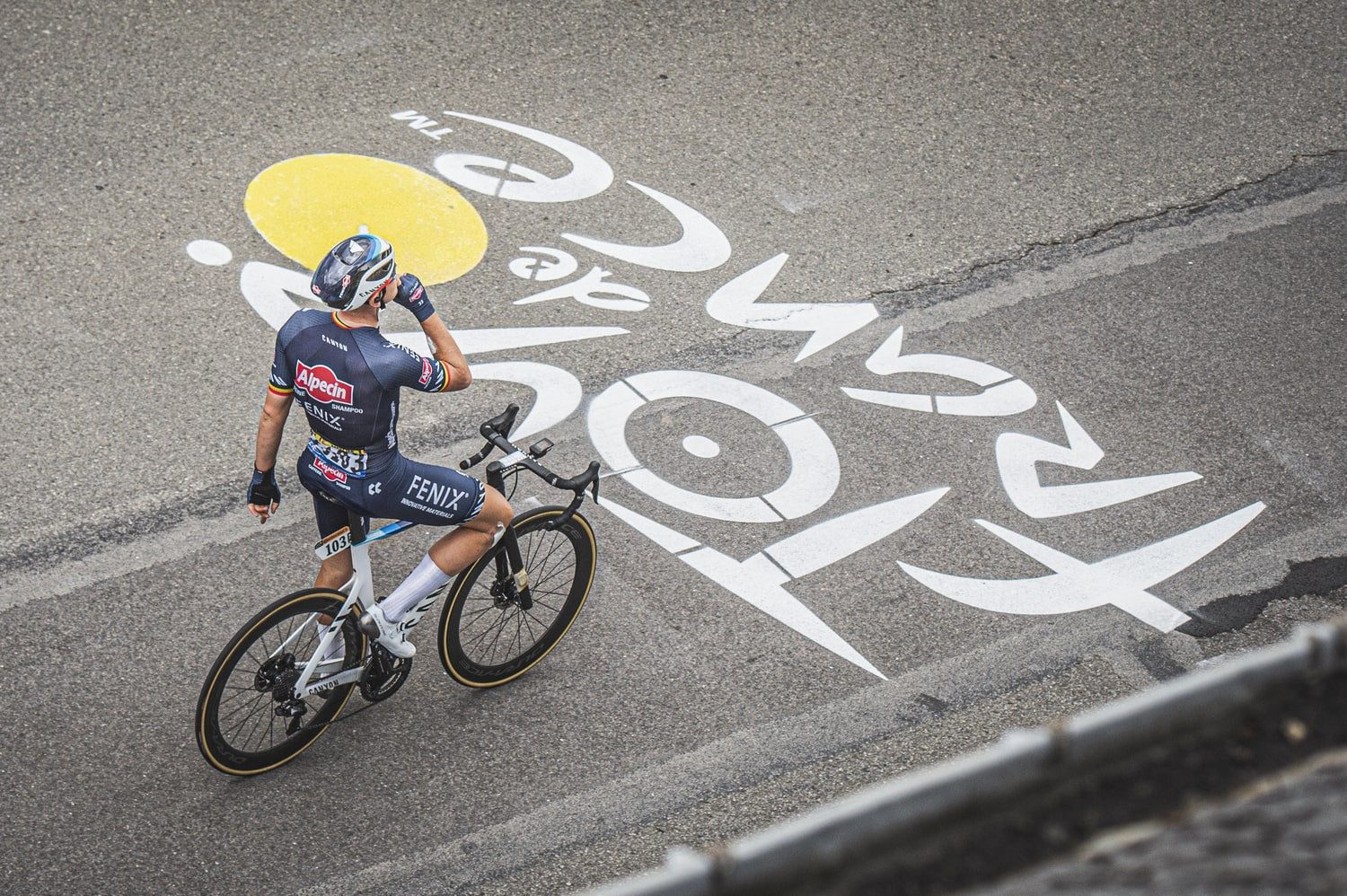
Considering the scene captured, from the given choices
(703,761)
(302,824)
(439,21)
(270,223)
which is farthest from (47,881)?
(439,21)

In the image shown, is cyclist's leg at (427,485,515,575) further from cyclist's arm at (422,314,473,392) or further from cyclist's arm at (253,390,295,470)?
cyclist's arm at (253,390,295,470)

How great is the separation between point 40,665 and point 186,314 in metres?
3.07

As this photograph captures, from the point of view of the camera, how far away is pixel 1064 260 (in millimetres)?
9633

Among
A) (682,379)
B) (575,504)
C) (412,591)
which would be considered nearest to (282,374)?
(412,591)

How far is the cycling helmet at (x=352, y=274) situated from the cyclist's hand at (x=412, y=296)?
174 mm

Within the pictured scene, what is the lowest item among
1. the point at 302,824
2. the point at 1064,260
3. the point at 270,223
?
the point at 302,824

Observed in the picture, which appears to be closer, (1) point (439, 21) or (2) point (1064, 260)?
(2) point (1064, 260)

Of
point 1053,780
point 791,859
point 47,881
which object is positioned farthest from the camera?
point 47,881

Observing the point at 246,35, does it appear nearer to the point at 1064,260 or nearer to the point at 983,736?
the point at 1064,260

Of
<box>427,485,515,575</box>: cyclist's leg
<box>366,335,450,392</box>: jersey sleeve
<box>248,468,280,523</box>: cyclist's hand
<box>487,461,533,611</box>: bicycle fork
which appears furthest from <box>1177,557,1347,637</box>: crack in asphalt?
<box>248,468,280,523</box>: cyclist's hand

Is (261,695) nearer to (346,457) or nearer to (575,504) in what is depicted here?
(346,457)

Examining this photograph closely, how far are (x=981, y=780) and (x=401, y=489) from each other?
3607 millimetres

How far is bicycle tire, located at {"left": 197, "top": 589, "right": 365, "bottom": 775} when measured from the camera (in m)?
5.23

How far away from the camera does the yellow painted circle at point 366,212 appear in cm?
912
